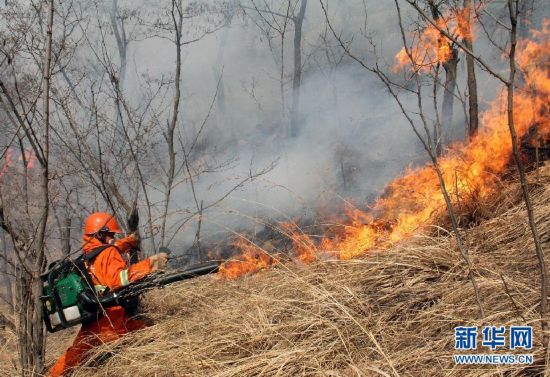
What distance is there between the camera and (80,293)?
324cm

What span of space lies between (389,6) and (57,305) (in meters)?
27.9

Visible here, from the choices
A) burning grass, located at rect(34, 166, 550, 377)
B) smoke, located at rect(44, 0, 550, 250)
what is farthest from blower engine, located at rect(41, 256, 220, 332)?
smoke, located at rect(44, 0, 550, 250)

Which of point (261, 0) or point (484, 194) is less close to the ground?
point (261, 0)

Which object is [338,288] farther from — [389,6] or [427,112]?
[389,6]

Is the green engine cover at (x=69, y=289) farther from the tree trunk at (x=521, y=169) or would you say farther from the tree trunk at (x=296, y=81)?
the tree trunk at (x=296, y=81)

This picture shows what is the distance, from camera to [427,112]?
53.1 ft

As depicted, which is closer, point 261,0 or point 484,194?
point 484,194

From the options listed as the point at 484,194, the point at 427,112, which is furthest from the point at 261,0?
the point at 484,194

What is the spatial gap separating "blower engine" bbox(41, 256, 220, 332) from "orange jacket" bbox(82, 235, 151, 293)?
0.06 m

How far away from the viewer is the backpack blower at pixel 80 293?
3.18 m

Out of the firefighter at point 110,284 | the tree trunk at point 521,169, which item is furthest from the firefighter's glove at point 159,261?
the tree trunk at point 521,169

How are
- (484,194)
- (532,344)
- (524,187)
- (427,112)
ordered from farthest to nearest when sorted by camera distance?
(427,112) → (484,194) → (532,344) → (524,187)

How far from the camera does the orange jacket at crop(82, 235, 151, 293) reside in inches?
134

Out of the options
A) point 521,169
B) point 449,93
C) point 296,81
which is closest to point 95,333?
point 521,169
